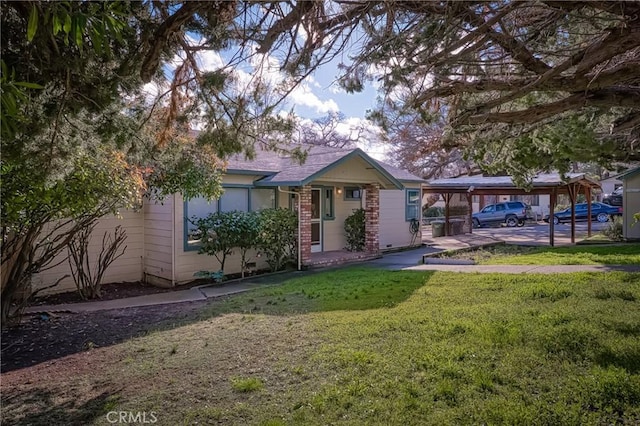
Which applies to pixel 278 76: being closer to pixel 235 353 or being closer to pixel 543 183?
pixel 235 353

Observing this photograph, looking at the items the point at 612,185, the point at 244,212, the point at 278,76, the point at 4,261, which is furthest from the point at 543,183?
the point at 612,185

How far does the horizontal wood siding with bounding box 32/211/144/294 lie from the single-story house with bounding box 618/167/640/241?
1750 cm

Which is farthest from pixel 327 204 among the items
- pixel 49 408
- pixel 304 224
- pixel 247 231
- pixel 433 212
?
pixel 433 212

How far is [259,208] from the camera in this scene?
12.1m

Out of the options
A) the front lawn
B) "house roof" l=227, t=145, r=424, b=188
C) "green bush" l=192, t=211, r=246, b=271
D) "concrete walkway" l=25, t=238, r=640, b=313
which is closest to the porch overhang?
"house roof" l=227, t=145, r=424, b=188

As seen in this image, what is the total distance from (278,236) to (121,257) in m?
3.82

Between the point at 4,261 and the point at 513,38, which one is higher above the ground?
the point at 513,38

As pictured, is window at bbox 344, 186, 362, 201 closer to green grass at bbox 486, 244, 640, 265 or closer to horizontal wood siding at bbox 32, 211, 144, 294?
green grass at bbox 486, 244, 640, 265

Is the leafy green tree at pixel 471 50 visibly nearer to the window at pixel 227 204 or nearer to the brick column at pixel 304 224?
the window at pixel 227 204

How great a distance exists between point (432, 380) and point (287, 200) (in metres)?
9.17

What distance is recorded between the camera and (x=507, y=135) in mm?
7195

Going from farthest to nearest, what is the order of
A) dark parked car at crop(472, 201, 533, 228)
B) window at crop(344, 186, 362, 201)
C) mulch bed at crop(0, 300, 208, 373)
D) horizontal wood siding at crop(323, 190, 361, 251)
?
dark parked car at crop(472, 201, 533, 228) → window at crop(344, 186, 362, 201) → horizontal wood siding at crop(323, 190, 361, 251) → mulch bed at crop(0, 300, 208, 373)

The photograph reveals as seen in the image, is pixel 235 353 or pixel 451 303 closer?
pixel 235 353

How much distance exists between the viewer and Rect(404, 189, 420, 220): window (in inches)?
682
